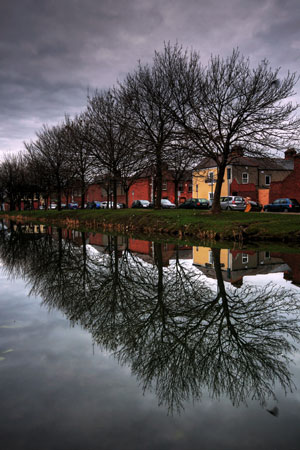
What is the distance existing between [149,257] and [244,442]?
9.04 meters

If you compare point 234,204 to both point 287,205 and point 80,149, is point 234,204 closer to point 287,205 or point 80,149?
point 287,205

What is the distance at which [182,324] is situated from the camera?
473 centimetres

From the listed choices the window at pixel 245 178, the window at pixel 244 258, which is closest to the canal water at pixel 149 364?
the window at pixel 244 258

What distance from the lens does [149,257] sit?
11.3 metres

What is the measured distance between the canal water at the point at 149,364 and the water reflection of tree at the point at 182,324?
0.7 inches

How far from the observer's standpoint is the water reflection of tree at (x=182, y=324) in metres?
3.21

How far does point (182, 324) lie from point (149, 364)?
1.32 meters

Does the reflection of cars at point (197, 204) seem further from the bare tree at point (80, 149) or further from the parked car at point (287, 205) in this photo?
the bare tree at point (80, 149)

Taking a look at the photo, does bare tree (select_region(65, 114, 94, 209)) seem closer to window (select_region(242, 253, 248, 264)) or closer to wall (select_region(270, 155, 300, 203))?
window (select_region(242, 253, 248, 264))

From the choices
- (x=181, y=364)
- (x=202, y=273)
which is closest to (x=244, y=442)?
(x=181, y=364)

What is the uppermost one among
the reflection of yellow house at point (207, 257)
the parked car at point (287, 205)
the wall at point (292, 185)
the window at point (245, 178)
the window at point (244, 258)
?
the window at point (245, 178)

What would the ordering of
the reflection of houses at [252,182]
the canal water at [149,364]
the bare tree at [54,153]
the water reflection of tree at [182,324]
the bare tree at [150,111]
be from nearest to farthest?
the canal water at [149,364] < the water reflection of tree at [182,324] < the bare tree at [150,111] < the bare tree at [54,153] < the reflection of houses at [252,182]

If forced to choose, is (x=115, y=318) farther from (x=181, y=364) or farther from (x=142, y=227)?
(x=142, y=227)

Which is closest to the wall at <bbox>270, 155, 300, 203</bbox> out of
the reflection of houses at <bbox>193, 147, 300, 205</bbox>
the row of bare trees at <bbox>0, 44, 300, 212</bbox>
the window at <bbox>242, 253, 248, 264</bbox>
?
the reflection of houses at <bbox>193, 147, 300, 205</bbox>
